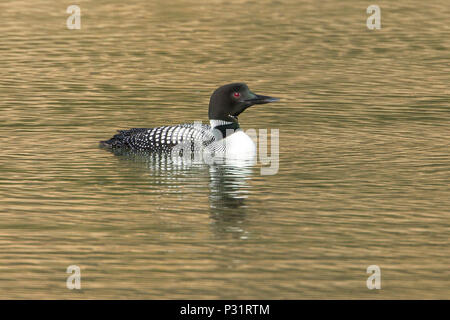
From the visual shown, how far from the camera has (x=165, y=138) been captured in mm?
11602

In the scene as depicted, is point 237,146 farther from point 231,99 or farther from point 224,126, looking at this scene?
point 231,99

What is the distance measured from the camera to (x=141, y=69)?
17.3m

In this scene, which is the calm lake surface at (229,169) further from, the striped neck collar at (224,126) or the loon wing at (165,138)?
the striped neck collar at (224,126)

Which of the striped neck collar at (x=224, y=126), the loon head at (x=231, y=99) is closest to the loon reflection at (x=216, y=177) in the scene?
the striped neck collar at (x=224, y=126)

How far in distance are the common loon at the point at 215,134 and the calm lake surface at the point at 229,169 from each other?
278mm

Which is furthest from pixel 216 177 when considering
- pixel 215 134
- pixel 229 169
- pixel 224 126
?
pixel 224 126

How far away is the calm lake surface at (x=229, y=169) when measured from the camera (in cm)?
745

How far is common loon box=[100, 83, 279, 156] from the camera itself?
11.5 meters

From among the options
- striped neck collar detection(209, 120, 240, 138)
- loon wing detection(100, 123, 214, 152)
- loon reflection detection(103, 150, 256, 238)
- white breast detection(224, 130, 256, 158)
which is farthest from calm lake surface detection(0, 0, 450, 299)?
striped neck collar detection(209, 120, 240, 138)

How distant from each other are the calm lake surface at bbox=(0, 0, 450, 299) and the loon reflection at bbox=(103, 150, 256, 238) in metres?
0.03

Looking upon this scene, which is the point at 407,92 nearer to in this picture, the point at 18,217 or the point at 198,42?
the point at 198,42

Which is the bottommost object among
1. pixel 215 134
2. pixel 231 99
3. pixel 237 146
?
pixel 237 146

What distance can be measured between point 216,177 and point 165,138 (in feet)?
4.09

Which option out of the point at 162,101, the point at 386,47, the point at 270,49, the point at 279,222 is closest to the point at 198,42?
the point at 270,49
